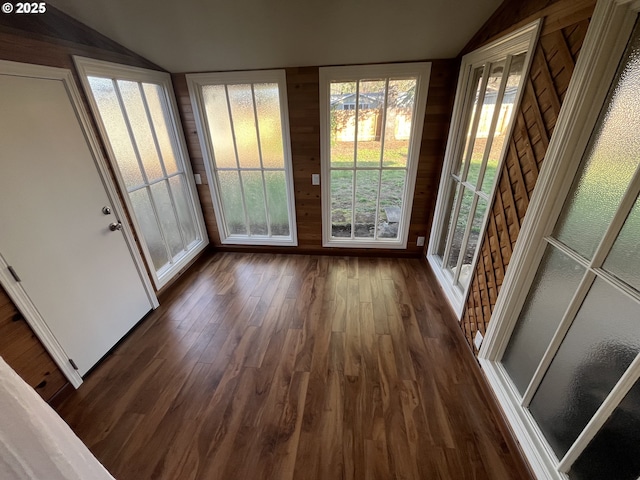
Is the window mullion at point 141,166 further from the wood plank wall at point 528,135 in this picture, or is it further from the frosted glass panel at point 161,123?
the wood plank wall at point 528,135

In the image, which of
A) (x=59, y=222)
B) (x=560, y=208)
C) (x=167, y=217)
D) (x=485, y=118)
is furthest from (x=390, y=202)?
(x=59, y=222)

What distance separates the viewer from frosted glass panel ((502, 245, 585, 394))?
3.77 ft

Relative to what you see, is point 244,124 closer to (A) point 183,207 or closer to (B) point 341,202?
(A) point 183,207

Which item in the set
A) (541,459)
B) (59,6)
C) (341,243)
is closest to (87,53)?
(59,6)

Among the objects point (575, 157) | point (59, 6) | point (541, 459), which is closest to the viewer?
point (575, 157)

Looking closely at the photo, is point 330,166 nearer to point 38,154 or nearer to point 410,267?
point 410,267

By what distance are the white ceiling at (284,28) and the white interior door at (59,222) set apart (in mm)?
719

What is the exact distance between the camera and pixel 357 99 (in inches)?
99.6

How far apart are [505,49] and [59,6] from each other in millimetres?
2773

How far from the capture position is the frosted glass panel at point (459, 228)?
2.13 meters

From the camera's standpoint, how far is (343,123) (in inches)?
104

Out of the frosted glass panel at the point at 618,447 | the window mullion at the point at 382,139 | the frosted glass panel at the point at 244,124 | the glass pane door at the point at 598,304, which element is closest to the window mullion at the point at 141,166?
the frosted glass panel at the point at 244,124

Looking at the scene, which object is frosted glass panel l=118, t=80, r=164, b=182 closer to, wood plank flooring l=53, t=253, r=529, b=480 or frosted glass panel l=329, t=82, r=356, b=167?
wood plank flooring l=53, t=253, r=529, b=480

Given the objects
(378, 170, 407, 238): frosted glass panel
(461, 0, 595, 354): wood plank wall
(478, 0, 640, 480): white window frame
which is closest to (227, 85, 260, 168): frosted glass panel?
(378, 170, 407, 238): frosted glass panel
